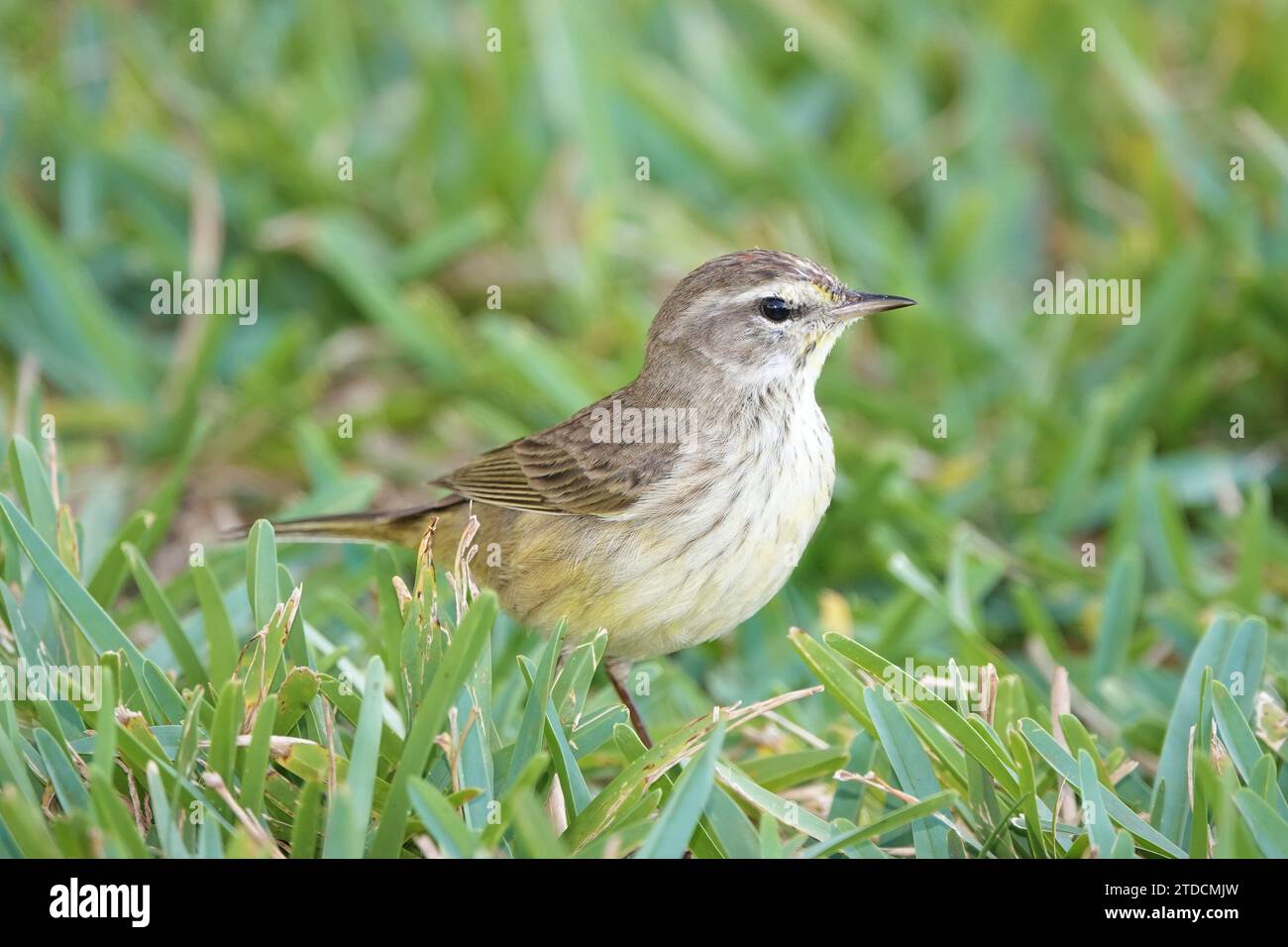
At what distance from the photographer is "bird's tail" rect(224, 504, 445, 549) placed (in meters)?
4.10

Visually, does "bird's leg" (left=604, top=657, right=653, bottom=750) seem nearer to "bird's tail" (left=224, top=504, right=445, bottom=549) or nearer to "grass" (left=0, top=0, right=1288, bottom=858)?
"grass" (left=0, top=0, right=1288, bottom=858)

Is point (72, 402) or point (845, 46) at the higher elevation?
point (845, 46)

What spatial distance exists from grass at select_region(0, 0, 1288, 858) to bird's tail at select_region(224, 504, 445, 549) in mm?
153

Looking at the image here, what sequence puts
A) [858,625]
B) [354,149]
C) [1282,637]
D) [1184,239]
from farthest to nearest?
[354,149] → [1184,239] → [858,625] → [1282,637]

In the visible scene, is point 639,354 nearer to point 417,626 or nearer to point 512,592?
point 512,592

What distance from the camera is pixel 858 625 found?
15.0 feet

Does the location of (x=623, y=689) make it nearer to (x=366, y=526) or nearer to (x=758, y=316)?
(x=366, y=526)

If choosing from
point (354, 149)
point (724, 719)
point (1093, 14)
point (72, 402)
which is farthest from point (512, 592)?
point (1093, 14)

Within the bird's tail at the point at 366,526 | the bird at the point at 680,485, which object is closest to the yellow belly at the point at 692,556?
the bird at the point at 680,485

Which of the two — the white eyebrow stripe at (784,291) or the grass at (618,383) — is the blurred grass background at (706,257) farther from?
the white eyebrow stripe at (784,291)

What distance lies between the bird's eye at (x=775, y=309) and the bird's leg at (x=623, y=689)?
37.9 inches

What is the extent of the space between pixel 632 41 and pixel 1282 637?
13.9 ft

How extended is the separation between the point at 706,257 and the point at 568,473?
2.32m

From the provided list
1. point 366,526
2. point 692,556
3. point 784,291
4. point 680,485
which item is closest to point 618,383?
point 366,526
